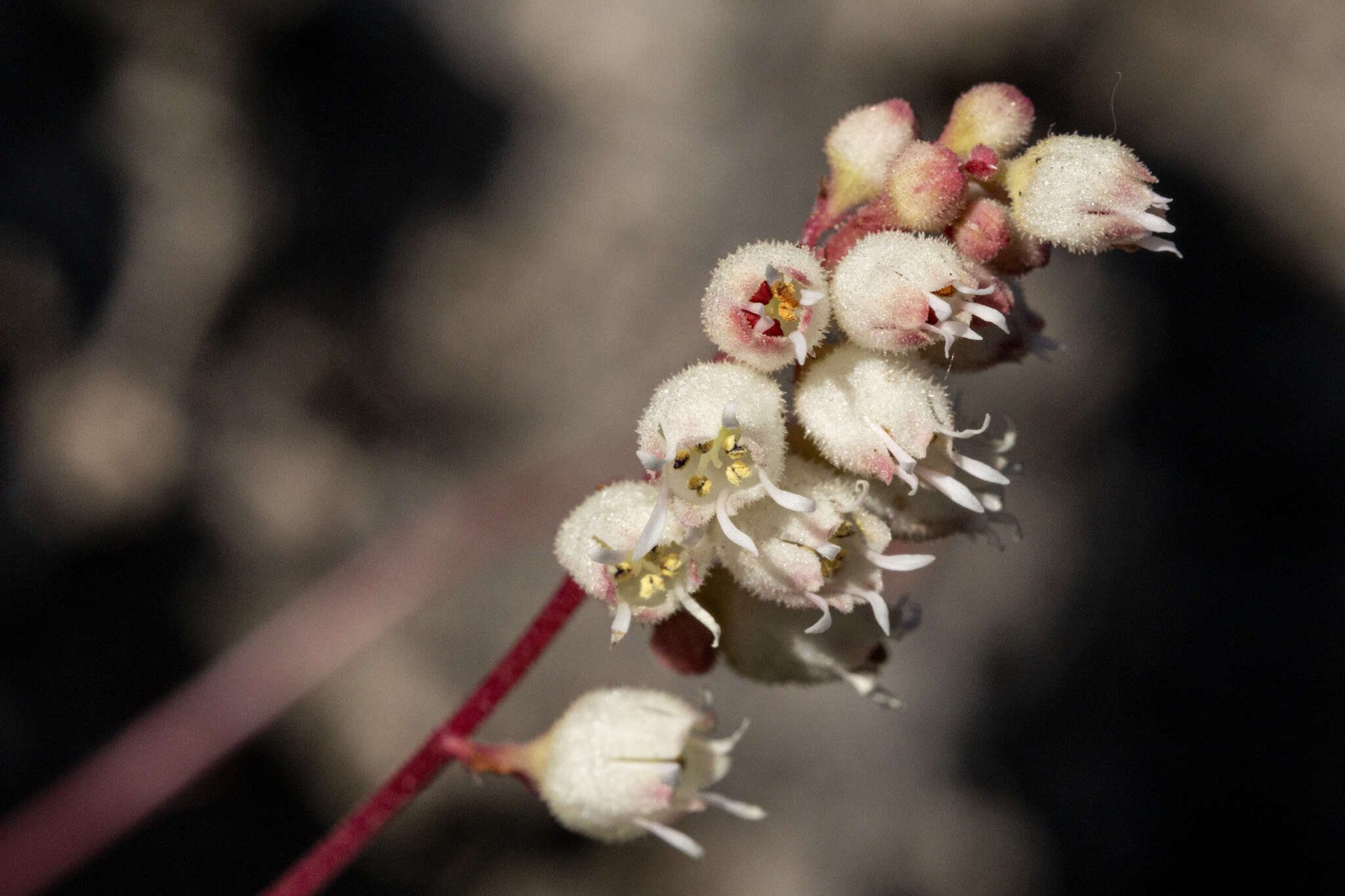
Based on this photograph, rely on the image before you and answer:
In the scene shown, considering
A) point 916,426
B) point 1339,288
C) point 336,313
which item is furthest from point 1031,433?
point 916,426

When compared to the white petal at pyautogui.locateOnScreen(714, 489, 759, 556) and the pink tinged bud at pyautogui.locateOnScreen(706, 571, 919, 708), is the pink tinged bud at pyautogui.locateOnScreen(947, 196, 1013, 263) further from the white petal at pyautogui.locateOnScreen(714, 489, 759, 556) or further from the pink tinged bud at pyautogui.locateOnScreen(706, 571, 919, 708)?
the pink tinged bud at pyautogui.locateOnScreen(706, 571, 919, 708)

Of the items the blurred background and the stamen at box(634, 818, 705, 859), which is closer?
the stamen at box(634, 818, 705, 859)

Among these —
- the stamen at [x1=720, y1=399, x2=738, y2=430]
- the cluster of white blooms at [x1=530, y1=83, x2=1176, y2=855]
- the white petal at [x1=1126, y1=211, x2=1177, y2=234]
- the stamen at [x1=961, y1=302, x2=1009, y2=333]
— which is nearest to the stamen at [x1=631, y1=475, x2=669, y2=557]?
the cluster of white blooms at [x1=530, y1=83, x2=1176, y2=855]

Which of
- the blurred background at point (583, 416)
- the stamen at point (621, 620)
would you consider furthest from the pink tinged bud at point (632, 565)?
the blurred background at point (583, 416)

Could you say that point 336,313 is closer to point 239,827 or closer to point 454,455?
point 454,455

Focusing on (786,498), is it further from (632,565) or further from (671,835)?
(671,835)

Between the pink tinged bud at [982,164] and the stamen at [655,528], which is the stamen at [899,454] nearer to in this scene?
the stamen at [655,528]
